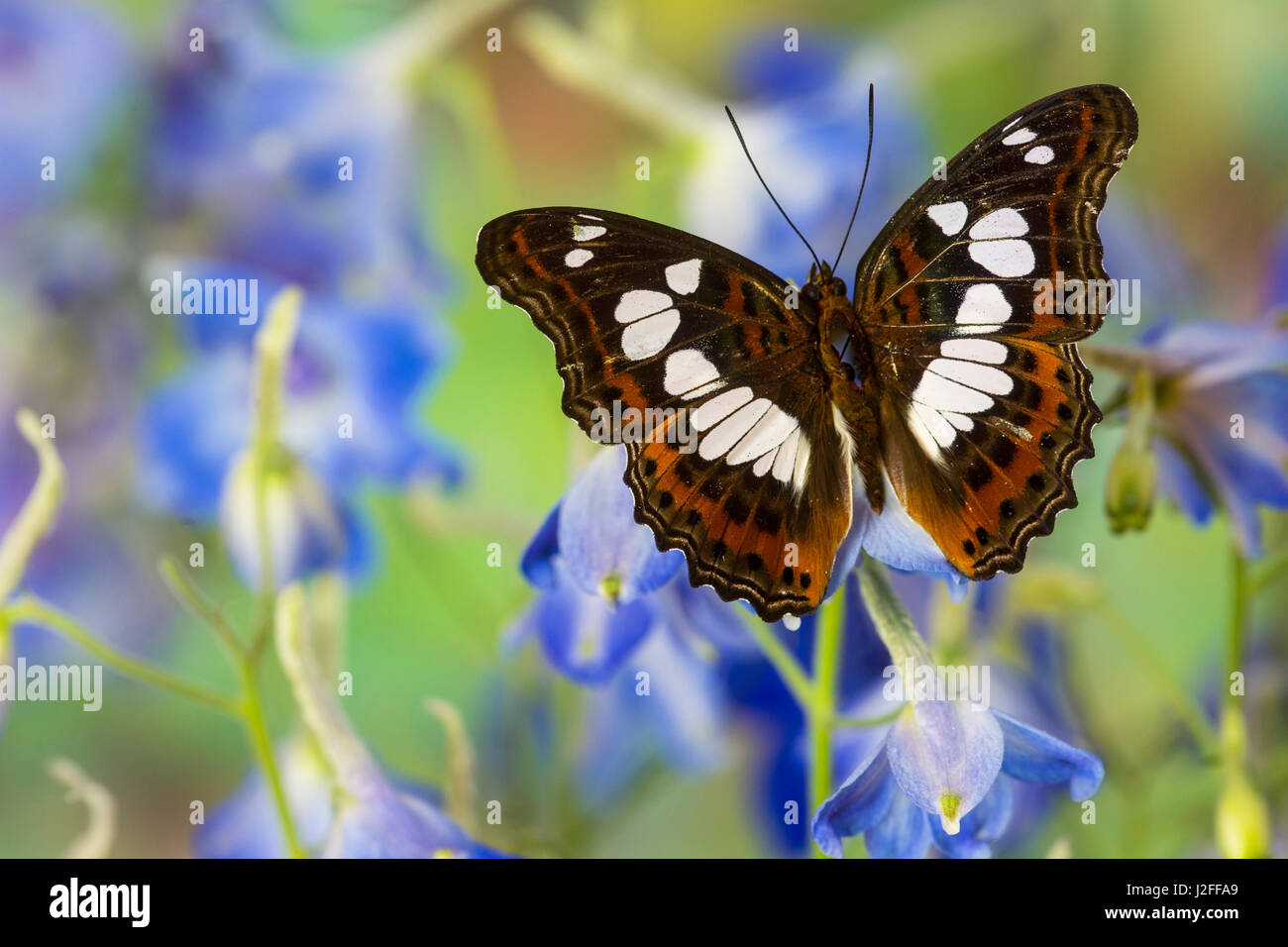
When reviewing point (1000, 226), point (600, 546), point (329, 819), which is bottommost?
point (329, 819)

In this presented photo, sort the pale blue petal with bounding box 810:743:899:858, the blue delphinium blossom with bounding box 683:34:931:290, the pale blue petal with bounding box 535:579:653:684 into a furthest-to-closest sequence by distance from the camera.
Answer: the blue delphinium blossom with bounding box 683:34:931:290 < the pale blue petal with bounding box 535:579:653:684 < the pale blue petal with bounding box 810:743:899:858

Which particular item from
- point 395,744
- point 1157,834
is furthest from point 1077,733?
point 395,744

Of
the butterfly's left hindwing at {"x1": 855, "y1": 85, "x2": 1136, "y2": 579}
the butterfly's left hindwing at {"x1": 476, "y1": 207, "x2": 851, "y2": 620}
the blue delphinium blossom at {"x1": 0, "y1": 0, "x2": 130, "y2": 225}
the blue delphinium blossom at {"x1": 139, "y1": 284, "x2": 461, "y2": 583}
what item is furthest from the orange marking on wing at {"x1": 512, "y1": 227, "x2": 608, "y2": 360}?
the blue delphinium blossom at {"x1": 0, "y1": 0, "x2": 130, "y2": 225}

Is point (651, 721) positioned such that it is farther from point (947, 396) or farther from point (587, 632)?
point (947, 396)

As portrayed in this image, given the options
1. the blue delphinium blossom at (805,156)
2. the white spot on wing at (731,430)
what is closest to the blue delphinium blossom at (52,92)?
the blue delphinium blossom at (805,156)

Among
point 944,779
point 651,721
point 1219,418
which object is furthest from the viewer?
point 651,721

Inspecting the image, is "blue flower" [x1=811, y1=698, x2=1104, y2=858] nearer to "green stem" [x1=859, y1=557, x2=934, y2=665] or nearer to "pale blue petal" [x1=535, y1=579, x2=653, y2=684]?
"green stem" [x1=859, y1=557, x2=934, y2=665]

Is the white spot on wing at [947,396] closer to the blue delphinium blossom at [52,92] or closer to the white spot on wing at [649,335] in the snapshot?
the white spot on wing at [649,335]

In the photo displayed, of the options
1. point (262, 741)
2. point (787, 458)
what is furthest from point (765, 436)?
point (262, 741)
